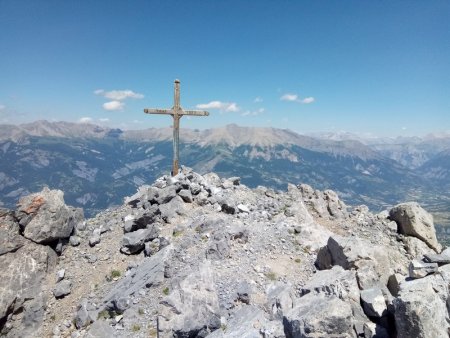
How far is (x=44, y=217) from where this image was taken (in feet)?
61.7

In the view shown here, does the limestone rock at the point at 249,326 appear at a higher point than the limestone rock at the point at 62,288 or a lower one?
higher

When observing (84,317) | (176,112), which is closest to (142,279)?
(84,317)

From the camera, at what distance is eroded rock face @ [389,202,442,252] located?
21.1 m

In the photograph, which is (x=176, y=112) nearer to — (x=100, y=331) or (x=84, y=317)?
(x=84, y=317)

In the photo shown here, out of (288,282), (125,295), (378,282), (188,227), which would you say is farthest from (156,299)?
(378,282)

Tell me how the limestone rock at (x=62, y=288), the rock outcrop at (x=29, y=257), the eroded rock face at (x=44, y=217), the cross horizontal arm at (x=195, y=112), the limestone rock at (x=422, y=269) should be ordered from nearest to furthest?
the limestone rock at (x=422, y=269)
the rock outcrop at (x=29, y=257)
the limestone rock at (x=62, y=288)
the eroded rock face at (x=44, y=217)
the cross horizontal arm at (x=195, y=112)

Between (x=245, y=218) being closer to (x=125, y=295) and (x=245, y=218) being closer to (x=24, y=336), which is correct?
(x=125, y=295)

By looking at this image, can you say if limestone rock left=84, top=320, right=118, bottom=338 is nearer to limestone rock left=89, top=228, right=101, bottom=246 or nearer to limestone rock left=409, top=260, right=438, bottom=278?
limestone rock left=89, top=228, right=101, bottom=246

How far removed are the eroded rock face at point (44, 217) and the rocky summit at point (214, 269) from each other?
59mm

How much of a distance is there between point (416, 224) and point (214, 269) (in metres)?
14.6

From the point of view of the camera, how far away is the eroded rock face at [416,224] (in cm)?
2111

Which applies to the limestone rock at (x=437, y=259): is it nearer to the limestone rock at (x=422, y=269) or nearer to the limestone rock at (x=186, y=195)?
the limestone rock at (x=422, y=269)

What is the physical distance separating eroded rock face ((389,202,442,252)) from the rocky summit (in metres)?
0.07

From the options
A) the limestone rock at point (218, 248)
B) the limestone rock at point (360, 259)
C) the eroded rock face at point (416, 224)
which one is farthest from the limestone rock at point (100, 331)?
the eroded rock face at point (416, 224)
